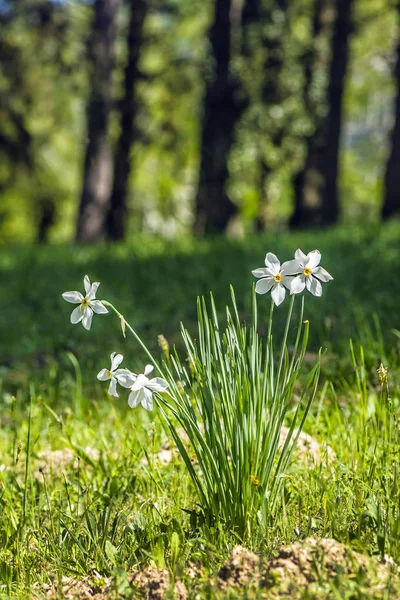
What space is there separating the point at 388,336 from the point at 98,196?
10373 mm

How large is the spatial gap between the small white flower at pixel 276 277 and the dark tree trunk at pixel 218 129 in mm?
11552

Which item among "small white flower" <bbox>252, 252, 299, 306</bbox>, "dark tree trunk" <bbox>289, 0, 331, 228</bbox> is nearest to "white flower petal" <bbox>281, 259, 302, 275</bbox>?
"small white flower" <bbox>252, 252, 299, 306</bbox>

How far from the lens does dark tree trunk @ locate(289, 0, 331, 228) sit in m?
16.2

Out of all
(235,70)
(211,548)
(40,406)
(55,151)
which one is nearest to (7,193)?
(55,151)

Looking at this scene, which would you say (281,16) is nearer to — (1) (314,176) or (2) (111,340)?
(1) (314,176)

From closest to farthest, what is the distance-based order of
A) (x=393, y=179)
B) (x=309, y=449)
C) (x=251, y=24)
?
1. (x=309, y=449)
2. (x=393, y=179)
3. (x=251, y=24)

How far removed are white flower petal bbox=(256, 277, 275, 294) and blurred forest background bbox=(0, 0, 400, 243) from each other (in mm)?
11581

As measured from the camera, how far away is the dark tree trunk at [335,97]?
15.5 m

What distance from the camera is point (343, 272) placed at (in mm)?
6680

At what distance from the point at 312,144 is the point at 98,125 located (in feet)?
18.5

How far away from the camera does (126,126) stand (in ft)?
58.4

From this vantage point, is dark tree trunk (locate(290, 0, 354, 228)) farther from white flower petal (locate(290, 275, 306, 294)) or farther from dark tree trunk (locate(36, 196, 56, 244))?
white flower petal (locate(290, 275, 306, 294))

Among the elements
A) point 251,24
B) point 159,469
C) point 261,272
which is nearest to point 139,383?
point 261,272

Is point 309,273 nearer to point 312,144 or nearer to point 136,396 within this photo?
point 136,396
